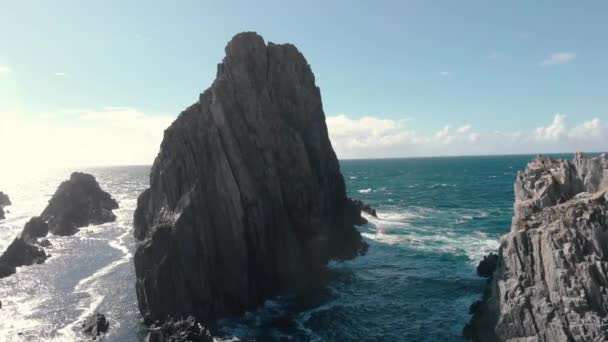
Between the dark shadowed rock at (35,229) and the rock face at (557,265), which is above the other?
the rock face at (557,265)

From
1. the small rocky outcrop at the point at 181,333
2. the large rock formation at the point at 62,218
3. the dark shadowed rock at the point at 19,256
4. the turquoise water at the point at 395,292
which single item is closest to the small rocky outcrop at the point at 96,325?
the small rocky outcrop at the point at 181,333

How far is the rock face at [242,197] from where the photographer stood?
47656 millimetres

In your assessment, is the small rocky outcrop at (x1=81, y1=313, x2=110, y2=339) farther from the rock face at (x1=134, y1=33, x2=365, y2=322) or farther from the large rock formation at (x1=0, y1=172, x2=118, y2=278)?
the large rock formation at (x1=0, y1=172, x2=118, y2=278)

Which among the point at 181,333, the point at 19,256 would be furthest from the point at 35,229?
the point at 181,333

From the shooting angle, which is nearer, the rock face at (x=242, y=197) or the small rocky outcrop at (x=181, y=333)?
the small rocky outcrop at (x=181, y=333)

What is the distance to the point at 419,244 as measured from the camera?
73.1 metres

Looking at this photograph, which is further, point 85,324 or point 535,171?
point 85,324

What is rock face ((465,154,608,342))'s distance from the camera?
28.8 meters

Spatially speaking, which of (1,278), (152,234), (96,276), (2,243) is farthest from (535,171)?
(2,243)

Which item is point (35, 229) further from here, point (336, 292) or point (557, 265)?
point (557, 265)

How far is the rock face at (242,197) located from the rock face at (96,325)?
3.98 meters

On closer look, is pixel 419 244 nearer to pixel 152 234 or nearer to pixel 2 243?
pixel 152 234

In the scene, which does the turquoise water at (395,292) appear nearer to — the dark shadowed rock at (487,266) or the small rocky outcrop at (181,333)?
the dark shadowed rock at (487,266)

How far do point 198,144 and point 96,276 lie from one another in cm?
2853
